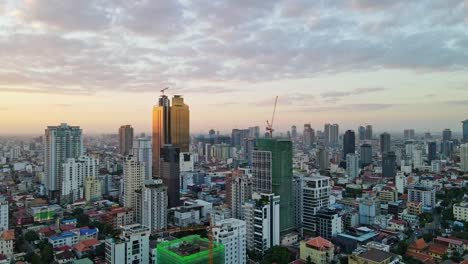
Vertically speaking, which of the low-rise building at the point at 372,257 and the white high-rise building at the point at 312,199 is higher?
the white high-rise building at the point at 312,199

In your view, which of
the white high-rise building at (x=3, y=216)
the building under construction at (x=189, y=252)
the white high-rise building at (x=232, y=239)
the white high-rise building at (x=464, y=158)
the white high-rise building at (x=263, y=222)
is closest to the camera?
the building under construction at (x=189, y=252)

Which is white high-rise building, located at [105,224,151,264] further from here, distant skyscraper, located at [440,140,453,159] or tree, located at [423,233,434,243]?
distant skyscraper, located at [440,140,453,159]

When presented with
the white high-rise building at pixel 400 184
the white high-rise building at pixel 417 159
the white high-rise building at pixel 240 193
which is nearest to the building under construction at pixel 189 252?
the white high-rise building at pixel 240 193

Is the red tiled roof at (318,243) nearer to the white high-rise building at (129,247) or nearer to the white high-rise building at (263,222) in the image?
the white high-rise building at (263,222)

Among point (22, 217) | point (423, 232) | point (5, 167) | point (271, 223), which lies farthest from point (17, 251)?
point (5, 167)

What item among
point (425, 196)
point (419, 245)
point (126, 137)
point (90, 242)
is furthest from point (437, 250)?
point (126, 137)

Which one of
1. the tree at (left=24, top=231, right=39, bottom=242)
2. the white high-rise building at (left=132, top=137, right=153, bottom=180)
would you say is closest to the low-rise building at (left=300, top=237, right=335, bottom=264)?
the tree at (left=24, top=231, right=39, bottom=242)

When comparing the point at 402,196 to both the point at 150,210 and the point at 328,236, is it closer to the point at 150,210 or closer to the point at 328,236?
the point at 328,236

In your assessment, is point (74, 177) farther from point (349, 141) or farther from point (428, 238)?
point (349, 141)
